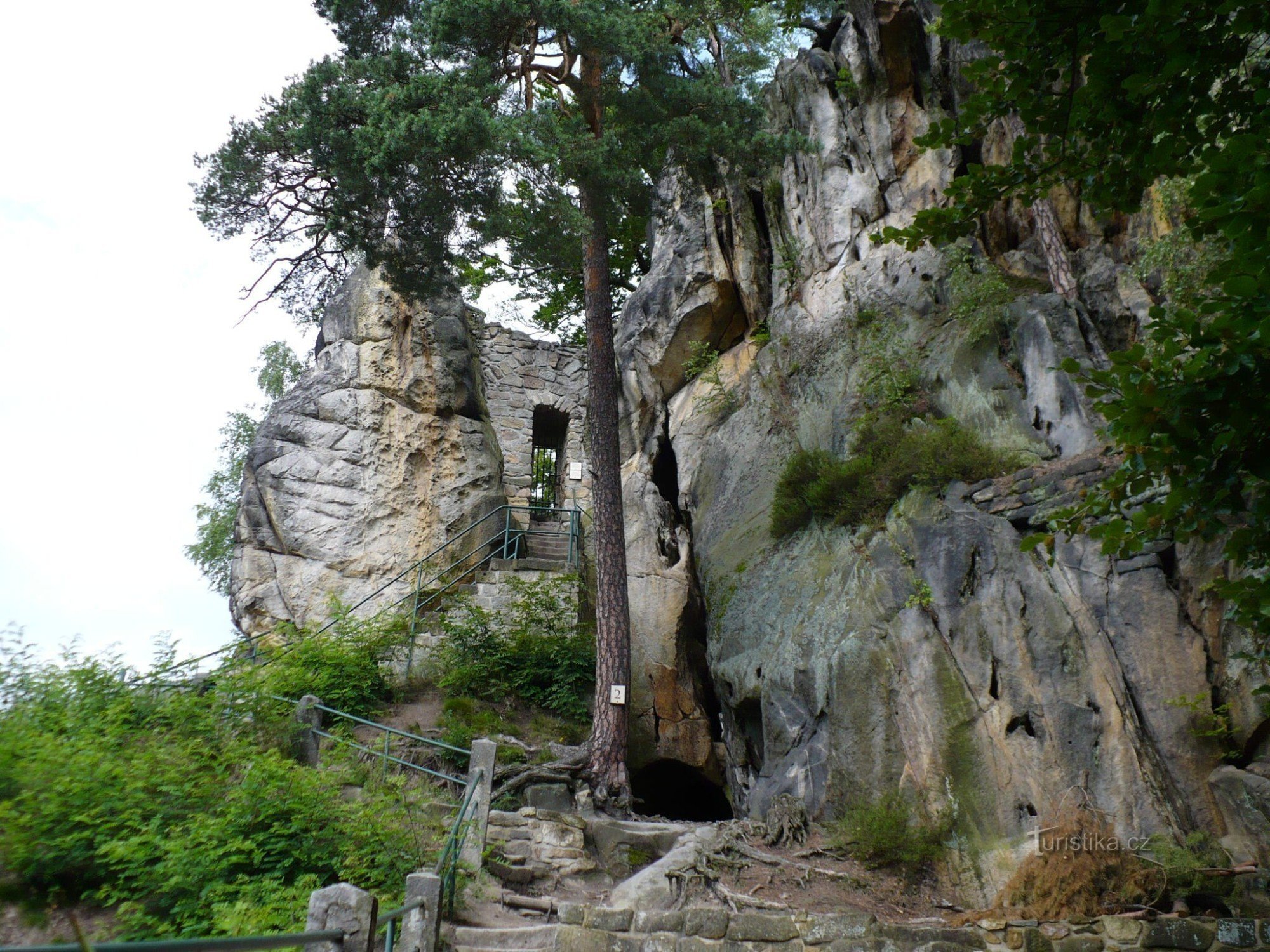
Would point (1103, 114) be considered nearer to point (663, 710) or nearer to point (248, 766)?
point (248, 766)

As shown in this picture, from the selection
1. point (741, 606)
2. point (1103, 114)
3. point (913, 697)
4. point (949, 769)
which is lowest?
point (949, 769)

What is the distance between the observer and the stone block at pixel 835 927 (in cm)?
562

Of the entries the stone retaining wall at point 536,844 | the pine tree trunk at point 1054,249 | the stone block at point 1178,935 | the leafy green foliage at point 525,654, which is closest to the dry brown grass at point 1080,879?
the stone block at point 1178,935

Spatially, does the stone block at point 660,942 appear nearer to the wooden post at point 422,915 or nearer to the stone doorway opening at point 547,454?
the wooden post at point 422,915

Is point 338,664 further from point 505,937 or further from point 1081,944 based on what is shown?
point 1081,944

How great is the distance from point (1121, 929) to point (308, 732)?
22.0 ft

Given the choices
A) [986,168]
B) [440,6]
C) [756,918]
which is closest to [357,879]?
[756,918]

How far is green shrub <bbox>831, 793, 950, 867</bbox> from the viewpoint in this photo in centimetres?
621

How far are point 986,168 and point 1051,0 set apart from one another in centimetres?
90

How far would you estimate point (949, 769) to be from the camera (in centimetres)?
645

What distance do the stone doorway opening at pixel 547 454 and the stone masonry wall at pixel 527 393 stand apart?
22 centimetres

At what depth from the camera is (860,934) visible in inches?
220

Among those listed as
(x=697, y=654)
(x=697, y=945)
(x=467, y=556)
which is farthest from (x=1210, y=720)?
(x=467, y=556)

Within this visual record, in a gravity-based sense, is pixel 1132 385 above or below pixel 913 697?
above
